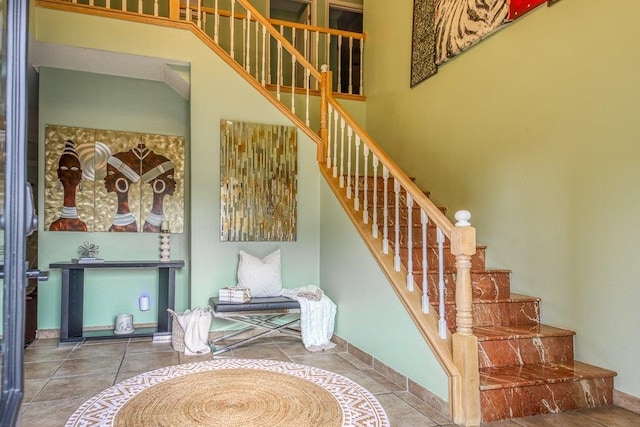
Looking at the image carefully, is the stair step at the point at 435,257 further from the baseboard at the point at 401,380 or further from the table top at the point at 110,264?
the table top at the point at 110,264

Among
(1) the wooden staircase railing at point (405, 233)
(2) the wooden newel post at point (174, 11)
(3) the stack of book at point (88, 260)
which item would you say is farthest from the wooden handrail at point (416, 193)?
(3) the stack of book at point (88, 260)

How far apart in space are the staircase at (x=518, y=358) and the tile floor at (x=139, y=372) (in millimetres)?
79

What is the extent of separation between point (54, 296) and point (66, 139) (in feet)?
5.26

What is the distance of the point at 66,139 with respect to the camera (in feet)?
14.6

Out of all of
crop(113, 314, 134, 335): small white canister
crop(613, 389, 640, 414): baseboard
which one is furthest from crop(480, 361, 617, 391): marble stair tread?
crop(113, 314, 134, 335): small white canister

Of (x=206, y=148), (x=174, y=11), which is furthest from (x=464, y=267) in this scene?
(x=174, y=11)

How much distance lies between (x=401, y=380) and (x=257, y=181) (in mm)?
2383

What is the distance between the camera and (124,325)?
4266 millimetres

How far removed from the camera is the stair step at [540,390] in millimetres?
2373

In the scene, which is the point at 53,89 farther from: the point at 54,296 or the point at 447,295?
the point at 447,295

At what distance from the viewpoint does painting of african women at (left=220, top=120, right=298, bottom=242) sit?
14.0 ft

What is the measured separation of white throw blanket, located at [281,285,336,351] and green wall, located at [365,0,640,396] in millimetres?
1471

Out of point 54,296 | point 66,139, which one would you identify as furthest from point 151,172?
point 54,296

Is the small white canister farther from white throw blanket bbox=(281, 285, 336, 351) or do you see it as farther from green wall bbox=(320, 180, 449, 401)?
green wall bbox=(320, 180, 449, 401)
